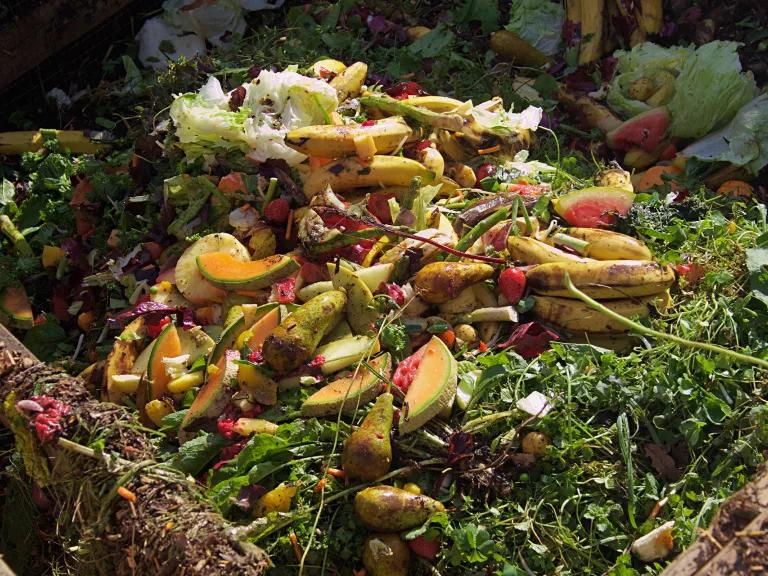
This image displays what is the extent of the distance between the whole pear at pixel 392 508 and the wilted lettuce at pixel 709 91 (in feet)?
10.5

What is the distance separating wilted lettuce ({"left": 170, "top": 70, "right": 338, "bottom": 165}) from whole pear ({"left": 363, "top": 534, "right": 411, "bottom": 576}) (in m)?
2.01

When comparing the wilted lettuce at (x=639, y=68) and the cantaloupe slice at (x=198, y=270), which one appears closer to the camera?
the cantaloupe slice at (x=198, y=270)

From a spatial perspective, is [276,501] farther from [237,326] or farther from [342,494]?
[237,326]

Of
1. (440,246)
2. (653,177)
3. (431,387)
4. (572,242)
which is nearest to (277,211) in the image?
(440,246)

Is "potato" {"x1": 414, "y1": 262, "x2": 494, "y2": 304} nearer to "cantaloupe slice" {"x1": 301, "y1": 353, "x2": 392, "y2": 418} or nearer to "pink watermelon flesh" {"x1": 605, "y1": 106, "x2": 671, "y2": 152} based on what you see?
"cantaloupe slice" {"x1": 301, "y1": 353, "x2": 392, "y2": 418}

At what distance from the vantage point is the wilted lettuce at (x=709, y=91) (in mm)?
4816

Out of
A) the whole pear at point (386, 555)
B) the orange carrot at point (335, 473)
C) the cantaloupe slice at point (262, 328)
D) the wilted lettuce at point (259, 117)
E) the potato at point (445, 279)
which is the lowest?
the whole pear at point (386, 555)

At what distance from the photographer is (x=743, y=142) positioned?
462 cm

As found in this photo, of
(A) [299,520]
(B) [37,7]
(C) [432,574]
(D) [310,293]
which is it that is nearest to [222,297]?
(D) [310,293]

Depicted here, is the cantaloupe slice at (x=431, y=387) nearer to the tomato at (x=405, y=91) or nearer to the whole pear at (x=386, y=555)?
the whole pear at (x=386, y=555)

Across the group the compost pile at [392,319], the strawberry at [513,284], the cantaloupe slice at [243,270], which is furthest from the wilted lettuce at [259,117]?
the strawberry at [513,284]

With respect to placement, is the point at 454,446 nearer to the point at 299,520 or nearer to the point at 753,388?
the point at 299,520

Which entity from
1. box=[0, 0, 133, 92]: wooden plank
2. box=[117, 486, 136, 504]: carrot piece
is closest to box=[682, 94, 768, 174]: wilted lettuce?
box=[117, 486, 136, 504]: carrot piece

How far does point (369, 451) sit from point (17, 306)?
2540mm
